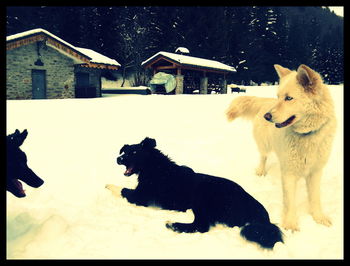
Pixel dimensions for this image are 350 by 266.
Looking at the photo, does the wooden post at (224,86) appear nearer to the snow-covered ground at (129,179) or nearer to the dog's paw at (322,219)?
the snow-covered ground at (129,179)

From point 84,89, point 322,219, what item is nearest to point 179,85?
point 84,89

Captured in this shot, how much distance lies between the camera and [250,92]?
3.70 m

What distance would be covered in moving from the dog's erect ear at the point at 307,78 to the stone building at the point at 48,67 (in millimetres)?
2415

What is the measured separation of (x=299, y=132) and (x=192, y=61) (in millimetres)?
1859

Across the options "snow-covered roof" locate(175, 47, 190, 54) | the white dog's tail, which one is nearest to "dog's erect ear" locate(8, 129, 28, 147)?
"snow-covered roof" locate(175, 47, 190, 54)

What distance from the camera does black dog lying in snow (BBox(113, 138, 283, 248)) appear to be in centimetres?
246

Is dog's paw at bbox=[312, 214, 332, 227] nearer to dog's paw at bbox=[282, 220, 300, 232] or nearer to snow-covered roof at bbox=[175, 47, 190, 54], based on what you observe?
dog's paw at bbox=[282, 220, 300, 232]

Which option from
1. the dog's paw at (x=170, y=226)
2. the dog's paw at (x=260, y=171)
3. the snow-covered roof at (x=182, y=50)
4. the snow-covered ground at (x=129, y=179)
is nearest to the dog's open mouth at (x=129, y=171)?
the snow-covered ground at (x=129, y=179)

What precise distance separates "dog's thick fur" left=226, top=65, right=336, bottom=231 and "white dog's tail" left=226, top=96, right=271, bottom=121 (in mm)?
194

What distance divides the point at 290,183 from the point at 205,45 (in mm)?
2266

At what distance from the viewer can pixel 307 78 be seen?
2.04 m

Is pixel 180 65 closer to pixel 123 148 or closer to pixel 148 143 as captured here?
pixel 148 143

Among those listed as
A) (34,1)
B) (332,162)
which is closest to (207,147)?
(332,162)

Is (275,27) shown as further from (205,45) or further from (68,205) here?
(68,205)
